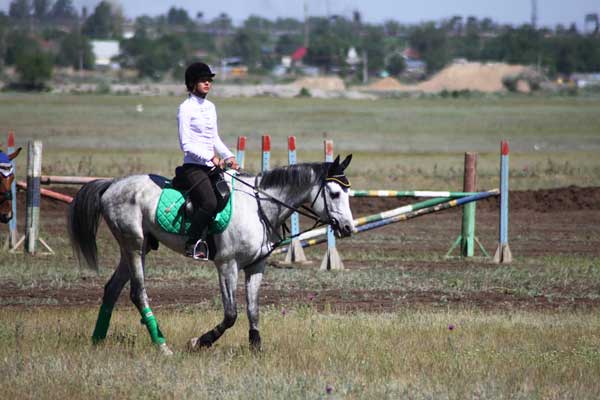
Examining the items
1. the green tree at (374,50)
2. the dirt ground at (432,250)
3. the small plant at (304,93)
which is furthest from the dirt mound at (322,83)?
the dirt ground at (432,250)

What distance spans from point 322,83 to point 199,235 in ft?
297

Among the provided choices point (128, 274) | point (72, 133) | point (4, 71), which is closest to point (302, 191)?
point (128, 274)

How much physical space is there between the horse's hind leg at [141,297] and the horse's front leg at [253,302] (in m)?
0.74

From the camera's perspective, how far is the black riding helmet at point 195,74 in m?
9.89

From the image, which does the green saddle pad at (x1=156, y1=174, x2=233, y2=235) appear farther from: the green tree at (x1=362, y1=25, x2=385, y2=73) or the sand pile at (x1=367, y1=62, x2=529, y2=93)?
the green tree at (x1=362, y1=25, x2=385, y2=73)

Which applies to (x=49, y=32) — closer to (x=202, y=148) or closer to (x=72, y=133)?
(x=72, y=133)

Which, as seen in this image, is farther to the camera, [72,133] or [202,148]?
[72,133]

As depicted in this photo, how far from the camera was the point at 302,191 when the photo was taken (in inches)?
398

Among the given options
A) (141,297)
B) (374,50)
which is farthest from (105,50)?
(141,297)

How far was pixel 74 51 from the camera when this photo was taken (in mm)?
92062

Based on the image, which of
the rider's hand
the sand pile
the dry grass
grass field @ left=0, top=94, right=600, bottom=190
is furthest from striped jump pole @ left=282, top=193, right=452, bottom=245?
the sand pile

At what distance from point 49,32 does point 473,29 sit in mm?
84914

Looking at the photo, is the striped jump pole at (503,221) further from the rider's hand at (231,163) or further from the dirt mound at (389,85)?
the dirt mound at (389,85)

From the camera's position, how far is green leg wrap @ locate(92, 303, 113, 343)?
10320 mm
